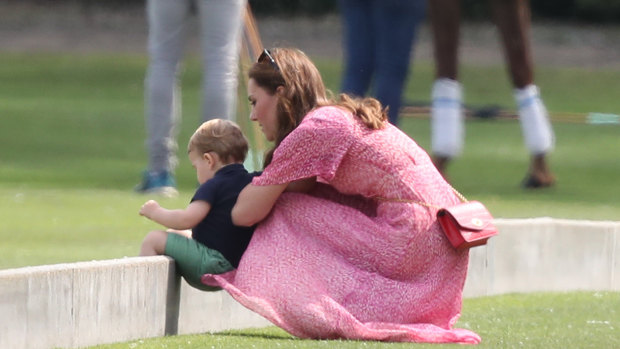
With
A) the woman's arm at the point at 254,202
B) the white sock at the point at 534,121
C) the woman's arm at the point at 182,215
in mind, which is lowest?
the white sock at the point at 534,121

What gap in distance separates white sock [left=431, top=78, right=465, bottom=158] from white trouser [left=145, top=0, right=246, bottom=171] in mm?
1438

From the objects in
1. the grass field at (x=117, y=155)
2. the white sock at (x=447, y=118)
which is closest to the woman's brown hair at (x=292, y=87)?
the grass field at (x=117, y=155)

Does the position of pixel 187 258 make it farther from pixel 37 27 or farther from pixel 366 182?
pixel 37 27

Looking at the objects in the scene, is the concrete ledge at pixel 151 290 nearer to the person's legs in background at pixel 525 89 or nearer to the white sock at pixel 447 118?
the white sock at pixel 447 118

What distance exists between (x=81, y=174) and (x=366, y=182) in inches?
185

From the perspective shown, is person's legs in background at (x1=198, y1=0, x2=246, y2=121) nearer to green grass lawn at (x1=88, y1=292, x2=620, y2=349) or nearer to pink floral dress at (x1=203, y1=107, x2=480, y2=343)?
green grass lawn at (x1=88, y1=292, x2=620, y2=349)

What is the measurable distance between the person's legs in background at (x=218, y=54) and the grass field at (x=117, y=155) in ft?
1.81

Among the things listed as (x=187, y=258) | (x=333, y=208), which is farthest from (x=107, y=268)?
(x=333, y=208)

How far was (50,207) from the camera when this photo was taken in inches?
311

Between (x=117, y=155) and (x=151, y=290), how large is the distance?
229 inches

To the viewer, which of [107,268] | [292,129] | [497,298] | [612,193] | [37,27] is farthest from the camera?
[37,27]

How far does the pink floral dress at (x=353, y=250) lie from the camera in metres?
5.10

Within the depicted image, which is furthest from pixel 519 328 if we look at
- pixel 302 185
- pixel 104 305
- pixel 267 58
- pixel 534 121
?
pixel 534 121

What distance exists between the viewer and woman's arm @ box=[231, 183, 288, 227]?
17.1ft
